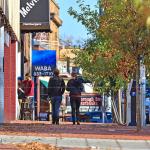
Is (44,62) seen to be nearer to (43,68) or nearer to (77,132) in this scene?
(43,68)

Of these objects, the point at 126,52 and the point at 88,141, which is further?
the point at 126,52

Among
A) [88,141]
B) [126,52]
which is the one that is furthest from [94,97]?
[88,141]

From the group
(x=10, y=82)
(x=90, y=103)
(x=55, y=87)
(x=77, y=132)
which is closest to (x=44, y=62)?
(x=90, y=103)

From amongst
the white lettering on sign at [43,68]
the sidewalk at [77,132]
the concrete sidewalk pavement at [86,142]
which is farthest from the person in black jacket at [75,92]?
the white lettering on sign at [43,68]

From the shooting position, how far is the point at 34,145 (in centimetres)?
984

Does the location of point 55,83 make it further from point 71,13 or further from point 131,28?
point 131,28

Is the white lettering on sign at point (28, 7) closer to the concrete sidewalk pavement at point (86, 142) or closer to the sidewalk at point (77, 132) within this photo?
the sidewalk at point (77, 132)

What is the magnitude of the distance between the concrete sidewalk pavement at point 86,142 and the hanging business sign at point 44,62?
1835 cm

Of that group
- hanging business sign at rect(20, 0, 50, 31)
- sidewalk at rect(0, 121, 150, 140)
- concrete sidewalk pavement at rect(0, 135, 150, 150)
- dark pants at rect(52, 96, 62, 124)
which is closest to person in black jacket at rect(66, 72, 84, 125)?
dark pants at rect(52, 96, 62, 124)

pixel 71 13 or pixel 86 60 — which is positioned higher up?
pixel 71 13

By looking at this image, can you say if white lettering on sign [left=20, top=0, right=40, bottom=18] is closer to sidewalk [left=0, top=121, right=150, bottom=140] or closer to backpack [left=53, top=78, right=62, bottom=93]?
backpack [left=53, top=78, right=62, bottom=93]

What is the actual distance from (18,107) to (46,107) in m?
8.62

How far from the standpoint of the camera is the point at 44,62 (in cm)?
3095

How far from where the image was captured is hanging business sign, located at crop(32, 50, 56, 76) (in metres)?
30.5
